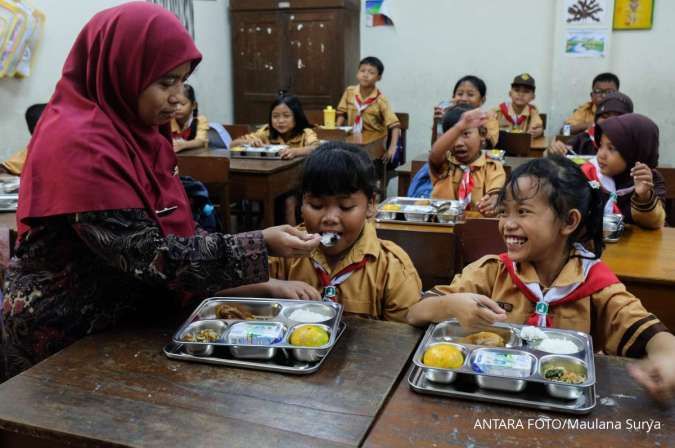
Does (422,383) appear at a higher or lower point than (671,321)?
higher

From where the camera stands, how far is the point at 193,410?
38.7 inches

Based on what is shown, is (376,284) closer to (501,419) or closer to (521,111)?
(501,419)

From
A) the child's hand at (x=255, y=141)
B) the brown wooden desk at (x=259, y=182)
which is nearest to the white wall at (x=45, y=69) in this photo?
the child's hand at (x=255, y=141)

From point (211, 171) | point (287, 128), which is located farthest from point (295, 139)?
point (211, 171)

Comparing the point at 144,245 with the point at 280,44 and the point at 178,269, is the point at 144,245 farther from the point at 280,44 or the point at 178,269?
the point at 280,44

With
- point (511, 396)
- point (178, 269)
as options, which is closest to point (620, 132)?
point (511, 396)

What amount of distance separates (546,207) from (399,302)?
454 mm

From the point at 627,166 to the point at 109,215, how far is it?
2210mm

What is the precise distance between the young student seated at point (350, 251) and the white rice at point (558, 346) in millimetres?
516

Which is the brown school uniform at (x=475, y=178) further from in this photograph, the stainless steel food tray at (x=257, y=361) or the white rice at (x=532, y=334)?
the stainless steel food tray at (x=257, y=361)

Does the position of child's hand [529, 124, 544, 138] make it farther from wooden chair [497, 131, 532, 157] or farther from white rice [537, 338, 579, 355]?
white rice [537, 338, 579, 355]

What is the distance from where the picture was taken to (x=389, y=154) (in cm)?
609

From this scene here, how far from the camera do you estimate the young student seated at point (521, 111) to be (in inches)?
255

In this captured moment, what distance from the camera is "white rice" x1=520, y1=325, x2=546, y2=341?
1182 mm
